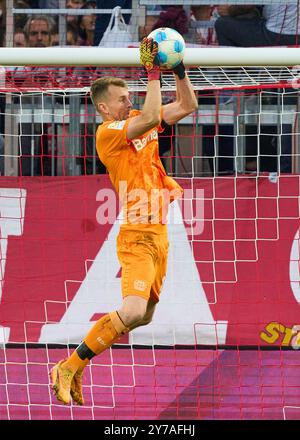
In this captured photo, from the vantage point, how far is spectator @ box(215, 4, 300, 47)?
402 inches

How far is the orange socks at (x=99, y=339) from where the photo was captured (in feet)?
21.0

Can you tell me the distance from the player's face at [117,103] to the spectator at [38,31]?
13.4 feet

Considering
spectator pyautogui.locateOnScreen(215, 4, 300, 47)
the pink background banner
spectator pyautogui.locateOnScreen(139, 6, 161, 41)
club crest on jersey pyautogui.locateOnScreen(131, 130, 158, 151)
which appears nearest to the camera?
club crest on jersey pyautogui.locateOnScreen(131, 130, 158, 151)

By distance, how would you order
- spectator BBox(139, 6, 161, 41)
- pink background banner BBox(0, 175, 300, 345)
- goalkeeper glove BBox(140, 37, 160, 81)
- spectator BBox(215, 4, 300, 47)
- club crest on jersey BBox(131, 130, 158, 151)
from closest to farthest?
goalkeeper glove BBox(140, 37, 160, 81) → club crest on jersey BBox(131, 130, 158, 151) → pink background banner BBox(0, 175, 300, 345) → spectator BBox(215, 4, 300, 47) → spectator BBox(139, 6, 161, 41)

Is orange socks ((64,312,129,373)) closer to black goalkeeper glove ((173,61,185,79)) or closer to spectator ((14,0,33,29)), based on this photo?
black goalkeeper glove ((173,61,185,79))

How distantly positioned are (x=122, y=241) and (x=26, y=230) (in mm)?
2600

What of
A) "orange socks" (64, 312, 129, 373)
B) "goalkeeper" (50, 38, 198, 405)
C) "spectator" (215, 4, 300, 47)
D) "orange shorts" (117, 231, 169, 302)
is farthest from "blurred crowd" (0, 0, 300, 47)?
"orange socks" (64, 312, 129, 373)

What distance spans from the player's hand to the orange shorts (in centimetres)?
115

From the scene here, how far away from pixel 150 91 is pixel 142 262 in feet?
3.75

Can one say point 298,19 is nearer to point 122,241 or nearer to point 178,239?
point 178,239

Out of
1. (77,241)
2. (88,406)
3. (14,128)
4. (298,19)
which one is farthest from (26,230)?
(298,19)

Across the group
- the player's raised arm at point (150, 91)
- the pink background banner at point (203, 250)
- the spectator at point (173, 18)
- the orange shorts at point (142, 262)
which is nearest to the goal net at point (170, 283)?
the pink background banner at point (203, 250)

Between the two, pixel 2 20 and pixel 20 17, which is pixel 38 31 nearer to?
pixel 20 17

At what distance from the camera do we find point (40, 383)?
28.2 feet
